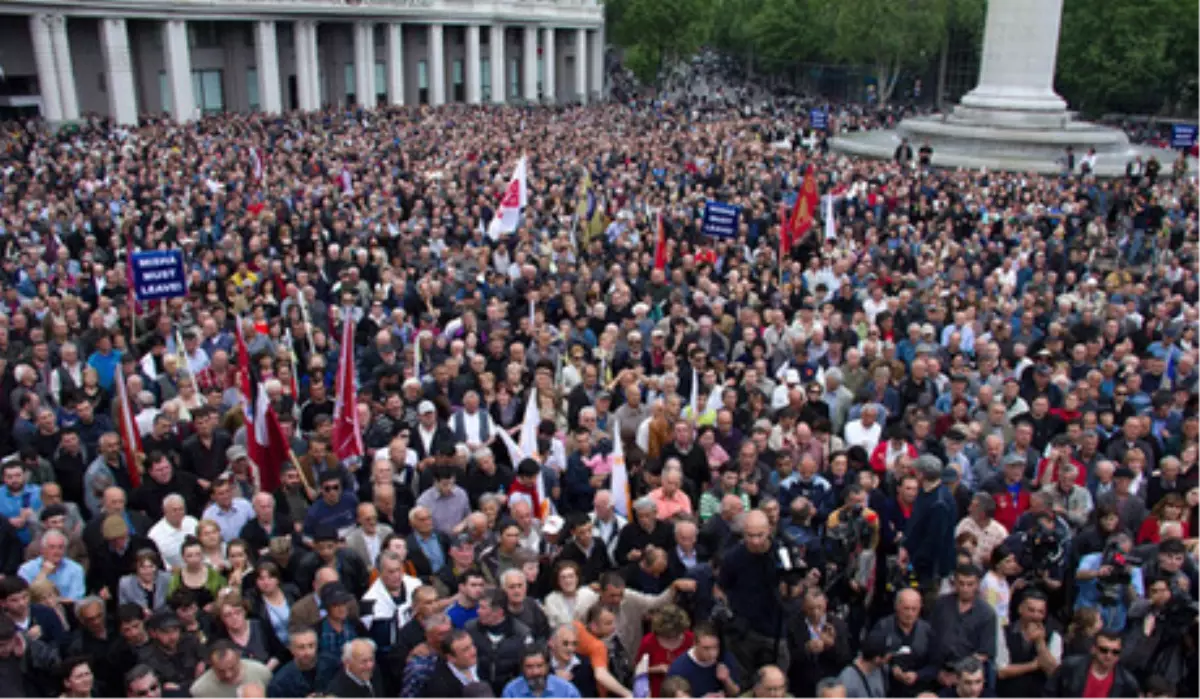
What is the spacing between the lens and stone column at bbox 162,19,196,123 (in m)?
47.0

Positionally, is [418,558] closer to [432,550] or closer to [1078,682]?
[432,550]

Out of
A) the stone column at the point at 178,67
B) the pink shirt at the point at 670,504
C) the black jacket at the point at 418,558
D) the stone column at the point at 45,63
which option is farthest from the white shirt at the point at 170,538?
the stone column at the point at 178,67

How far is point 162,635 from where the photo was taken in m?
5.85

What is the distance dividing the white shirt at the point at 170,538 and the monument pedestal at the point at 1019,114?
3112cm

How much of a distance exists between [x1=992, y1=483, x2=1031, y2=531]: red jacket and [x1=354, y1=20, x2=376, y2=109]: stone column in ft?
185

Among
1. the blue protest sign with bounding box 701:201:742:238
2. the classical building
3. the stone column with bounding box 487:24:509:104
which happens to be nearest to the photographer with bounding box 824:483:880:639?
the blue protest sign with bounding box 701:201:742:238

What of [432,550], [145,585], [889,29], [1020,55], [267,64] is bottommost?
[432,550]

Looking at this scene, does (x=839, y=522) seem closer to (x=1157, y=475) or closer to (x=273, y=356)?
(x=1157, y=475)

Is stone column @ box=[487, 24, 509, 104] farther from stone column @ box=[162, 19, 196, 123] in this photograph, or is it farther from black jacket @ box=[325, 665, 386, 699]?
black jacket @ box=[325, 665, 386, 699]

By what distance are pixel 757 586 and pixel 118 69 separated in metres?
46.0

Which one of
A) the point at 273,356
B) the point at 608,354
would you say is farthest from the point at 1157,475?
the point at 273,356

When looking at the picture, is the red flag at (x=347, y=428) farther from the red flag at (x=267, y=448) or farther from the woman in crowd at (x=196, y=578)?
the woman in crowd at (x=196, y=578)

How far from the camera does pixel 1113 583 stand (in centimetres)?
658

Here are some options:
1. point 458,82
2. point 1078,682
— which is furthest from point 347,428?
point 458,82
